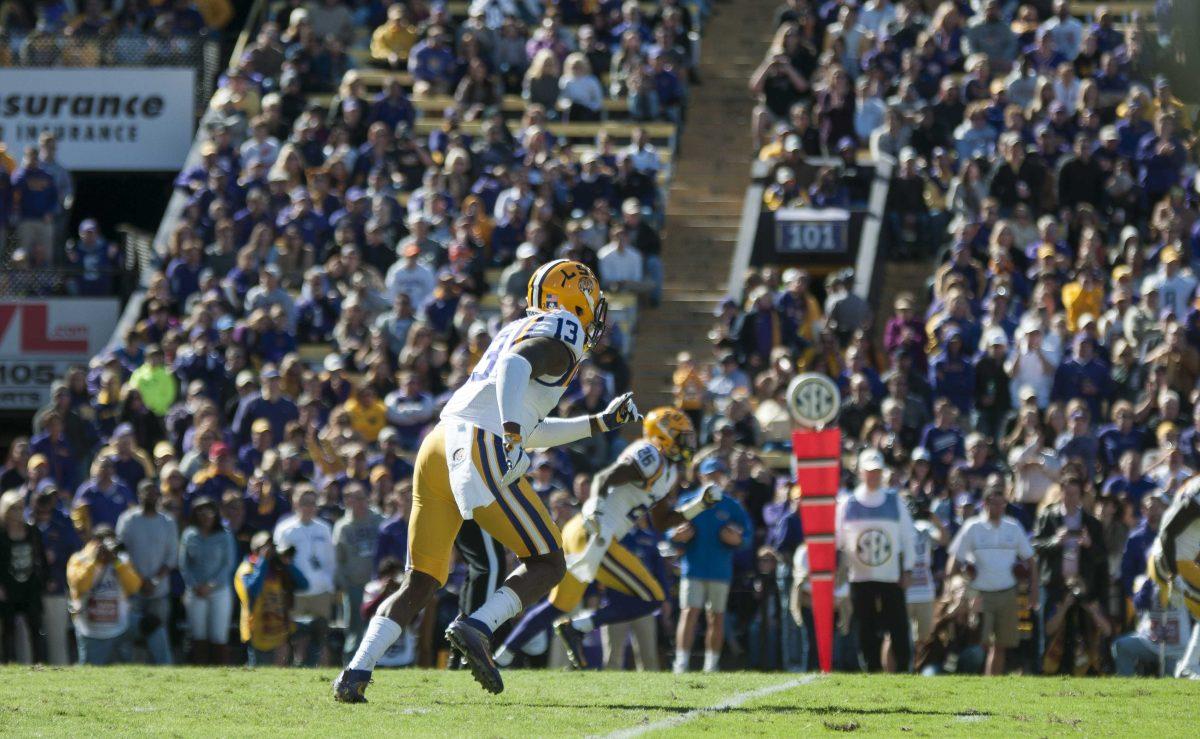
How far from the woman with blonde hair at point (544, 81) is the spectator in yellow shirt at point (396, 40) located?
228cm

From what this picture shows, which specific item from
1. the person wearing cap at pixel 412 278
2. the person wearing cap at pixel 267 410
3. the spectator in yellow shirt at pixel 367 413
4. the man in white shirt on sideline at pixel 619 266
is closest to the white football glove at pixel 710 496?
the spectator in yellow shirt at pixel 367 413

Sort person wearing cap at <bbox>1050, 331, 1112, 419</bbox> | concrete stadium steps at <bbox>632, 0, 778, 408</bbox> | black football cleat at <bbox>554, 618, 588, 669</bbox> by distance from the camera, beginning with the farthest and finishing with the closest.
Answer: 1. concrete stadium steps at <bbox>632, 0, 778, 408</bbox>
2. person wearing cap at <bbox>1050, 331, 1112, 419</bbox>
3. black football cleat at <bbox>554, 618, 588, 669</bbox>

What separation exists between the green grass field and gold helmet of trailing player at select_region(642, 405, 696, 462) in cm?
232

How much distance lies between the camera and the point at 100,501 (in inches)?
666

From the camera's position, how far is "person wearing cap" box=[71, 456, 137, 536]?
Answer: 658 inches

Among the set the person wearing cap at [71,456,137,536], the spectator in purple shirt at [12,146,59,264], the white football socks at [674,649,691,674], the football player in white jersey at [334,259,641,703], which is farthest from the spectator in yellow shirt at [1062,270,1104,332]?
the spectator in purple shirt at [12,146,59,264]

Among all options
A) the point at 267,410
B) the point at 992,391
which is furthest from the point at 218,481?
the point at 992,391

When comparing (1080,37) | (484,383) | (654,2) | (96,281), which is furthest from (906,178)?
(484,383)

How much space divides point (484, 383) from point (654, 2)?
53.7 ft

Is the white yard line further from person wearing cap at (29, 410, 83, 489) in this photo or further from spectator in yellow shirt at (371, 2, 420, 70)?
spectator in yellow shirt at (371, 2, 420, 70)

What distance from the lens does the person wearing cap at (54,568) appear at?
1580 cm

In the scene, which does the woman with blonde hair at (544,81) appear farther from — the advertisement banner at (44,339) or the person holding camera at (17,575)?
the person holding camera at (17,575)

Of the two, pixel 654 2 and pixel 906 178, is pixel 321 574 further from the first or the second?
pixel 654 2

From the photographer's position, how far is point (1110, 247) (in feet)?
64.7
